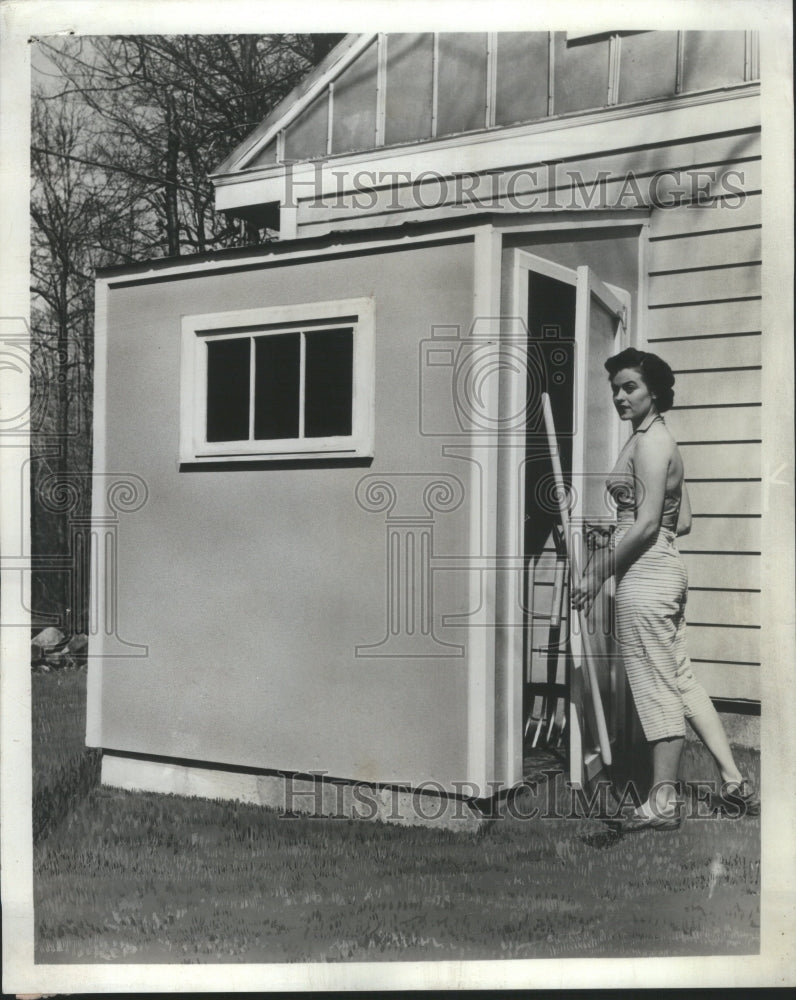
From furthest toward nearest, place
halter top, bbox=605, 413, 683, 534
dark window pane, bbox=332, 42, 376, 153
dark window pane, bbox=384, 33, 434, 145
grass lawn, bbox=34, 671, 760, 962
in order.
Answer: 1. dark window pane, bbox=332, 42, 376, 153
2. dark window pane, bbox=384, 33, 434, 145
3. halter top, bbox=605, 413, 683, 534
4. grass lawn, bbox=34, 671, 760, 962

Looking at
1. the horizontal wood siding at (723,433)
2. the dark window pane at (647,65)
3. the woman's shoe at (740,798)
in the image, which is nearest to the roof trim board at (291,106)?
the dark window pane at (647,65)

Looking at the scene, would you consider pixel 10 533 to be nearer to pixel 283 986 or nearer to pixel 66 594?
pixel 66 594

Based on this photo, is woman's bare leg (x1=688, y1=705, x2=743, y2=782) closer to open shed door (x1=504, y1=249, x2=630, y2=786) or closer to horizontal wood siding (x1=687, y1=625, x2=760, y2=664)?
horizontal wood siding (x1=687, y1=625, x2=760, y2=664)

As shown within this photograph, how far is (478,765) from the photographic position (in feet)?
13.9

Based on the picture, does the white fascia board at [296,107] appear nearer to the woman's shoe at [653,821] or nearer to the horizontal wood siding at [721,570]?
the horizontal wood siding at [721,570]

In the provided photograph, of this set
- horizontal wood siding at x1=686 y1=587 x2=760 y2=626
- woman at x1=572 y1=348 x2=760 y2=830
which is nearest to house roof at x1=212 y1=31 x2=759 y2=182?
woman at x1=572 y1=348 x2=760 y2=830

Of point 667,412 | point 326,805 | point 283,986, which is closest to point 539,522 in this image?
point 667,412

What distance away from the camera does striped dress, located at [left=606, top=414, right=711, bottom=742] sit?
4.30 metres

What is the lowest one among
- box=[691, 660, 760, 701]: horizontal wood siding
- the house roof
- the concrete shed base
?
the concrete shed base

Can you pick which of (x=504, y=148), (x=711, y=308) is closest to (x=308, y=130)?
(x=504, y=148)

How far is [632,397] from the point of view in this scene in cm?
436

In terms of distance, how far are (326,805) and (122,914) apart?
3.05 feet

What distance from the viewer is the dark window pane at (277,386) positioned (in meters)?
4.49

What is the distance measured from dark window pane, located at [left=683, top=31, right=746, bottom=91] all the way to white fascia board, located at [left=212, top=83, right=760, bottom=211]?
0.18ft
